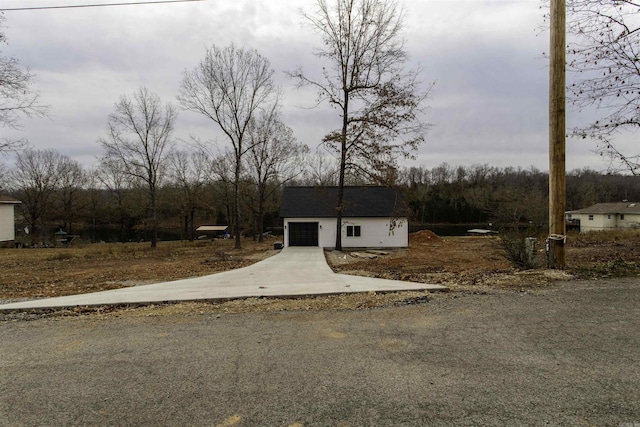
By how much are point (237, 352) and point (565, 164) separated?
799cm

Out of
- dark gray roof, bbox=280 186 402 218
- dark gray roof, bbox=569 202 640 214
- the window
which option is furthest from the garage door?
dark gray roof, bbox=569 202 640 214

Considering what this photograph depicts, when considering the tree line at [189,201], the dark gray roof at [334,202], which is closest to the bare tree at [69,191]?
the tree line at [189,201]

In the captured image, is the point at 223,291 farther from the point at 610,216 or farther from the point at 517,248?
the point at 610,216

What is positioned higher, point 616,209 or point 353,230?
point 616,209

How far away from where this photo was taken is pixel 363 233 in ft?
95.1

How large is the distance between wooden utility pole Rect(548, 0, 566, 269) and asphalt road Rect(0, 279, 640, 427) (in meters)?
2.98

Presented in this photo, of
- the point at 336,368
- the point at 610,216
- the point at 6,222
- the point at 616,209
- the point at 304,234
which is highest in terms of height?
the point at 616,209

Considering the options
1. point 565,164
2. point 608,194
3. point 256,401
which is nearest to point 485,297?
point 565,164

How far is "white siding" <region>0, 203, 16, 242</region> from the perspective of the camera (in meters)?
41.0

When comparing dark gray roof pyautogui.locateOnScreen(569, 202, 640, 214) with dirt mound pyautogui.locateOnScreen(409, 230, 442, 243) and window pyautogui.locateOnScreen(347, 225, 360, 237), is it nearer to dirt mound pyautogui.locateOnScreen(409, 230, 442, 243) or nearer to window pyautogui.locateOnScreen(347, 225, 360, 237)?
dirt mound pyautogui.locateOnScreen(409, 230, 442, 243)

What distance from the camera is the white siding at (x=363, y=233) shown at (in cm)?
2888

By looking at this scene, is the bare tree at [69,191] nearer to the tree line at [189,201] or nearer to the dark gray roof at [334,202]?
the tree line at [189,201]

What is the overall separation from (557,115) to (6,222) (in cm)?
5078

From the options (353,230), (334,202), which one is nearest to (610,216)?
(353,230)
